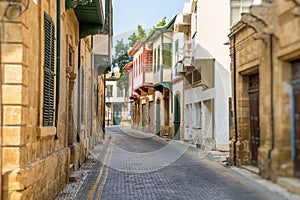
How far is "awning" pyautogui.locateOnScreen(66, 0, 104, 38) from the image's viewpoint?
43.9 ft

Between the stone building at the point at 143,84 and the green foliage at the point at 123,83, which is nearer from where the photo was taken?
the stone building at the point at 143,84

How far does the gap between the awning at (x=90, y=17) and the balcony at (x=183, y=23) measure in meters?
10.8

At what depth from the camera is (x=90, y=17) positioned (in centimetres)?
1487

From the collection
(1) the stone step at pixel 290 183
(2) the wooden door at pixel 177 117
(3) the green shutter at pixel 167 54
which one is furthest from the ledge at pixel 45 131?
(3) the green shutter at pixel 167 54

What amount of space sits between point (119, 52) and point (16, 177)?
184 feet

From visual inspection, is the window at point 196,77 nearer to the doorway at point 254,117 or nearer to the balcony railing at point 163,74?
the balcony railing at point 163,74

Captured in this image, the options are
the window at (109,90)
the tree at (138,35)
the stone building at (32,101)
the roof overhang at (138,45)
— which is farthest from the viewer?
the window at (109,90)

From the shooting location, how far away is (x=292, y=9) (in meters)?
2.22

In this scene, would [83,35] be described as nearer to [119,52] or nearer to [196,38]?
[196,38]

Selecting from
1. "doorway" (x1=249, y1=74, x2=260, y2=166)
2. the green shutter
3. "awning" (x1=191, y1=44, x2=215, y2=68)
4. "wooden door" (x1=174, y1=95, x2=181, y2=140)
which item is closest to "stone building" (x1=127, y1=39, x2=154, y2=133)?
the green shutter

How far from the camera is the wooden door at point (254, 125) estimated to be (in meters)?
3.19

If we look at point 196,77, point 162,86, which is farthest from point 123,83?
point 196,77

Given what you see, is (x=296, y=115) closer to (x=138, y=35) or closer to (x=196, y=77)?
(x=196, y=77)

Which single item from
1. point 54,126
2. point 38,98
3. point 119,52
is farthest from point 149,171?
point 119,52
